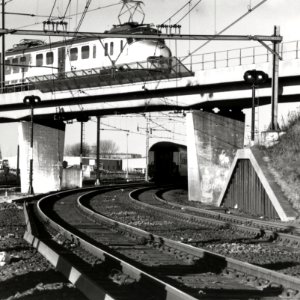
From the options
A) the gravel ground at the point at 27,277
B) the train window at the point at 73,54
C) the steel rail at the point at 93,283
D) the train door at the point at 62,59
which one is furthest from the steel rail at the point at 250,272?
Answer: the train door at the point at 62,59

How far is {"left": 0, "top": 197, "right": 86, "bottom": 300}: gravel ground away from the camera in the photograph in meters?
8.15

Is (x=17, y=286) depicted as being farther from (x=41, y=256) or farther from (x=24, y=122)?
(x=24, y=122)

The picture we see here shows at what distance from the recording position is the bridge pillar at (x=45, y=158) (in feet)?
161

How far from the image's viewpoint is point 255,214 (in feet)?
79.5

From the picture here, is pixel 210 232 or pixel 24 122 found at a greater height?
pixel 24 122

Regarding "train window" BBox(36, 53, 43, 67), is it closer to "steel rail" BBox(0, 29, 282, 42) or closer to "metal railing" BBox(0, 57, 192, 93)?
"metal railing" BBox(0, 57, 192, 93)

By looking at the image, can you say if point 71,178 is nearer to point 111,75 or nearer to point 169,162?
point 169,162

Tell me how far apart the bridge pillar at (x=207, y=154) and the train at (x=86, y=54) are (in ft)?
13.2

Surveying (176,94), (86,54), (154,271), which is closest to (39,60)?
(86,54)

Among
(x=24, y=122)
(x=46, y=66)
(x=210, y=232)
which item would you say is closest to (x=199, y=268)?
(x=210, y=232)

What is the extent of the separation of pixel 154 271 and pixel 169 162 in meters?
51.3

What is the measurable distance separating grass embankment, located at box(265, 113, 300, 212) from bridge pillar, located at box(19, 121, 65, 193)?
25.9 metres

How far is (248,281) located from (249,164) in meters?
16.6

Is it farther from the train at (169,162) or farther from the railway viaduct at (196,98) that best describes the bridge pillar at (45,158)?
the train at (169,162)
